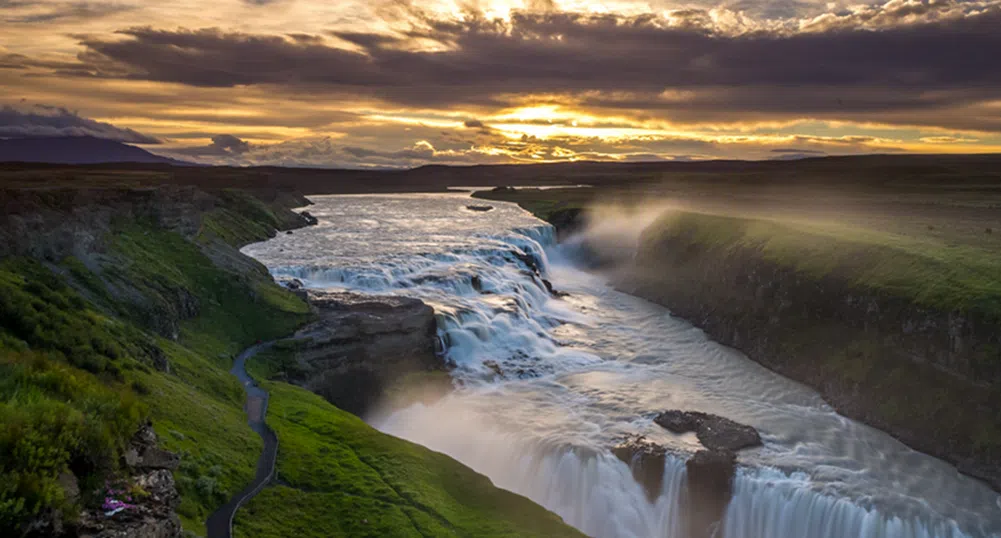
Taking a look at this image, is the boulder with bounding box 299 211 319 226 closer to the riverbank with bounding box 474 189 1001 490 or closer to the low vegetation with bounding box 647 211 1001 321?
the riverbank with bounding box 474 189 1001 490

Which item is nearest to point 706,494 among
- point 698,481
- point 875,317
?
point 698,481

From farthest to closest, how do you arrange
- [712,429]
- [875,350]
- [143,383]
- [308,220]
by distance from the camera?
[308,220]
[875,350]
[712,429]
[143,383]

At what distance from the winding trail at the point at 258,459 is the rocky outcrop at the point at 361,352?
3.03 metres

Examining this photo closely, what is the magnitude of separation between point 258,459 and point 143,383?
470 centimetres

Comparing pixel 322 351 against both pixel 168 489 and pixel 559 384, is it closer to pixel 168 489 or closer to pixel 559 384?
pixel 559 384

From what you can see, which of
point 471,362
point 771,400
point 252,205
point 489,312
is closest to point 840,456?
point 771,400

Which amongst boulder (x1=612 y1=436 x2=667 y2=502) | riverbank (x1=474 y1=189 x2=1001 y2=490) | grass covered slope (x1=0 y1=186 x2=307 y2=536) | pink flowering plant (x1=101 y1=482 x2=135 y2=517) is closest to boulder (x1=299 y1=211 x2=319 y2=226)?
grass covered slope (x1=0 y1=186 x2=307 y2=536)

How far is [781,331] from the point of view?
4516 centimetres

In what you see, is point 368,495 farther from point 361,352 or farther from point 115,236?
point 115,236

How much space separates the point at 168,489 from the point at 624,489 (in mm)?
20803

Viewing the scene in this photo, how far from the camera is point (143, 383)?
2192cm

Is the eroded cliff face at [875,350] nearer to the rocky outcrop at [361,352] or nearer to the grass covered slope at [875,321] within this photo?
the grass covered slope at [875,321]

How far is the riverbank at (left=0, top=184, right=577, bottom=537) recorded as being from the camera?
35.5ft

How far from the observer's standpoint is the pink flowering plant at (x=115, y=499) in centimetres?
1066
